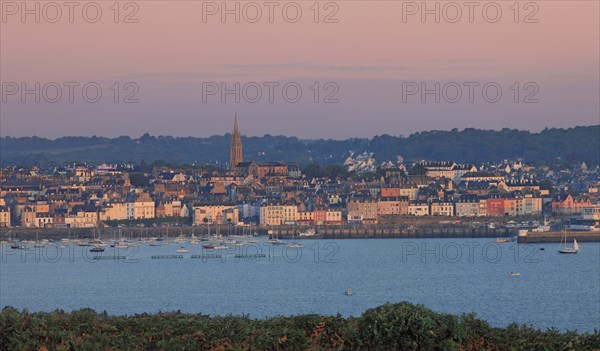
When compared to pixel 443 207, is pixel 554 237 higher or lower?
lower

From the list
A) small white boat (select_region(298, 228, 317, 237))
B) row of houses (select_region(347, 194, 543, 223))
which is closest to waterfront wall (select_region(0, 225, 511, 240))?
small white boat (select_region(298, 228, 317, 237))

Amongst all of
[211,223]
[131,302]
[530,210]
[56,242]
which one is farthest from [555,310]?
[530,210]

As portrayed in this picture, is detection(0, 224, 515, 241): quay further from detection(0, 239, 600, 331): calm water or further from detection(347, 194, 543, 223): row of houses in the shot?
detection(0, 239, 600, 331): calm water

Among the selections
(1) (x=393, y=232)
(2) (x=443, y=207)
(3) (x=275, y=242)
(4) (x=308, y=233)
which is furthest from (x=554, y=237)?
(2) (x=443, y=207)

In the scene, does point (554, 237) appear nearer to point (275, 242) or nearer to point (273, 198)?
point (275, 242)

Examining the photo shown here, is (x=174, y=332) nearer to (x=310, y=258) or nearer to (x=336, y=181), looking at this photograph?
(x=310, y=258)

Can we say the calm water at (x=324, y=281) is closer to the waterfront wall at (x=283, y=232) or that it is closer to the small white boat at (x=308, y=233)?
the waterfront wall at (x=283, y=232)
